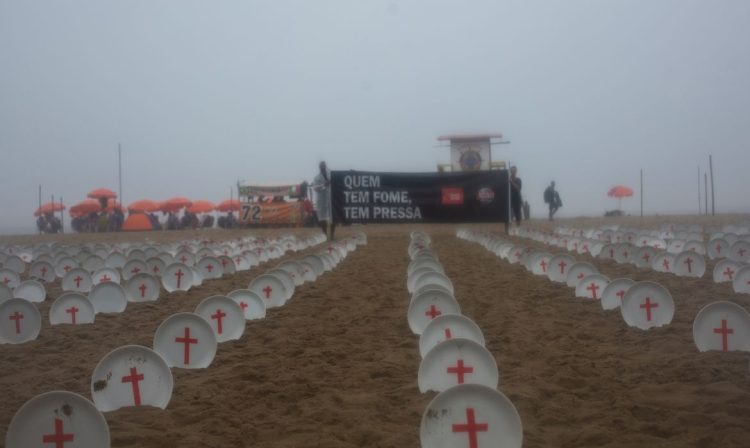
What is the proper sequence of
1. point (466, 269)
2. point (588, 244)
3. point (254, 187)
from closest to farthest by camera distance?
1. point (466, 269)
2. point (588, 244)
3. point (254, 187)

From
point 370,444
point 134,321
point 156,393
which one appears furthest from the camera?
point 134,321

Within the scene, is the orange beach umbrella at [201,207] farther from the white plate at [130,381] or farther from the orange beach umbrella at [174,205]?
the white plate at [130,381]

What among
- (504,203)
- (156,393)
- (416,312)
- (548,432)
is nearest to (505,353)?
(416,312)

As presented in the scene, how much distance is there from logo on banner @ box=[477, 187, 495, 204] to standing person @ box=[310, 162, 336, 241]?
4910 millimetres

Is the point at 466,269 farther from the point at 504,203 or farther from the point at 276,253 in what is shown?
the point at 504,203

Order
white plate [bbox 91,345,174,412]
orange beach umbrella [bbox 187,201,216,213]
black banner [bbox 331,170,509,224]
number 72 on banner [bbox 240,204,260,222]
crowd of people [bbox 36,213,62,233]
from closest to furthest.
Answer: white plate [bbox 91,345,174,412], black banner [bbox 331,170,509,224], number 72 on banner [bbox 240,204,260,222], crowd of people [bbox 36,213,62,233], orange beach umbrella [bbox 187,201,216,213]

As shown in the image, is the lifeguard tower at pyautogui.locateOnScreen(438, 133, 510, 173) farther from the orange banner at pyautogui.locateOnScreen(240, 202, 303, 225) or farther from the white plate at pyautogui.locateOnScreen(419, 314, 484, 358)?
the white plate at pyautogui.locateOnScreen(419, 314, 484, 358)

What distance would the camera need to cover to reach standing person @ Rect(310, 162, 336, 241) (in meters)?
21.1

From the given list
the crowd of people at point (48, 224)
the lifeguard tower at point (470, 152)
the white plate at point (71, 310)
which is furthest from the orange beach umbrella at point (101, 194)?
the white plate at point (71, 310)

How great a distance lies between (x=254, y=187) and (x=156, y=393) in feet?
119

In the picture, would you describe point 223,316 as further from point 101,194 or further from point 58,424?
point 101,194

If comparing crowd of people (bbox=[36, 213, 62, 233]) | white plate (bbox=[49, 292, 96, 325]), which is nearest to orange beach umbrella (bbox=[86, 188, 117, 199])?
crowd of people (bbox=[36, 213, 62, 233])

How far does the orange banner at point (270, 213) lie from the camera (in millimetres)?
39625

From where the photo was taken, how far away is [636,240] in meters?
18.7
